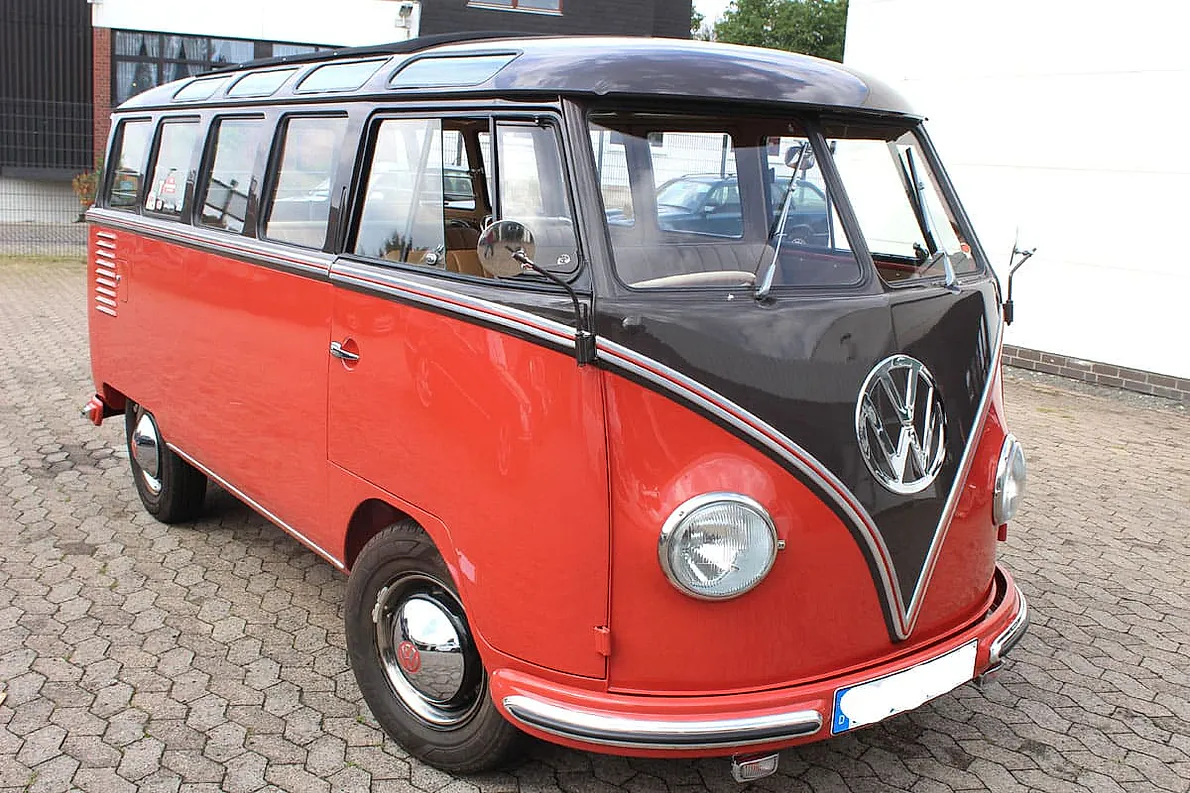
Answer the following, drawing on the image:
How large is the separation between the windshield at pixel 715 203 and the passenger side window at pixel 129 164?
11.4ft

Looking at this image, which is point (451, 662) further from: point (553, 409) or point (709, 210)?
point (709, 210)

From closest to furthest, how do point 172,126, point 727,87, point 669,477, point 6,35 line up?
1. point 669,477
2. point 727,87
3. point 172,126
4. point 6,35

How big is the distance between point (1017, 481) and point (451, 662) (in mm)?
1847

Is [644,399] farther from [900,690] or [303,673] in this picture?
[303,673]

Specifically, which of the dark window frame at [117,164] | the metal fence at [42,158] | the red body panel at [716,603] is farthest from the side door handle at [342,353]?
the metal fence at [42,158]

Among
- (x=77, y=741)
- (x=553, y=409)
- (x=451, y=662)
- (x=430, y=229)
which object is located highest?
(x=430, y=229)

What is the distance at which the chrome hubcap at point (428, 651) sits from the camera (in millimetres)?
3354

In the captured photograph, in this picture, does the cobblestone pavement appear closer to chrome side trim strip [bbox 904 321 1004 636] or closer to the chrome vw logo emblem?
chrome side trim strip [bbox 904 321 1004 636]

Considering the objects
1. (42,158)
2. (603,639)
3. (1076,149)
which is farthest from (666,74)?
(42,158)

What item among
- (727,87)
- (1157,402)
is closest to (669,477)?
(727,87)

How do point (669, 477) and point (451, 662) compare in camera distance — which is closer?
point (669, 477)

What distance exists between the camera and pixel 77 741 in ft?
11.8

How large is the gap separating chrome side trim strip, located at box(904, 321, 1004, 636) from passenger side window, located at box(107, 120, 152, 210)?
4.27m

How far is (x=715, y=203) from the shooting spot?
3.28 meters
